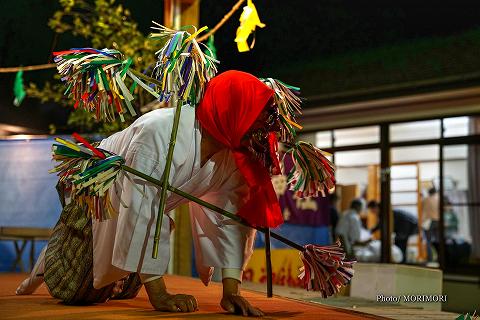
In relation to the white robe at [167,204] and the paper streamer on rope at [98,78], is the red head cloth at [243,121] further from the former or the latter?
the paper streamer on rope at [98,78]

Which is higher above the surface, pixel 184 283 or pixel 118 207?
pixel 118 207

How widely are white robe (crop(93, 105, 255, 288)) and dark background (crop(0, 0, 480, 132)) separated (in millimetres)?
3832

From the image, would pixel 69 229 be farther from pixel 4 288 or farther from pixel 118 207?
pixel 4 288

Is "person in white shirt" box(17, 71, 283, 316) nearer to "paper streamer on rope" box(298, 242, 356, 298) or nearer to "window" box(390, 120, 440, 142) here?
"paper streamer on rope" box(298, 242, 356, 298)

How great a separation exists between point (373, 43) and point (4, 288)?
6.10 metres

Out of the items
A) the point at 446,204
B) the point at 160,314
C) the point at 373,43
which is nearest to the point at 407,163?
the point at 446,204

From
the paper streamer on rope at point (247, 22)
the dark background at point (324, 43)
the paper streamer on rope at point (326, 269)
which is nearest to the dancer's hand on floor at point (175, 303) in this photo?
the paper streamer on rope at point (326, 269)

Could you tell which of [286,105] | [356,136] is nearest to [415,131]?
[356,136]

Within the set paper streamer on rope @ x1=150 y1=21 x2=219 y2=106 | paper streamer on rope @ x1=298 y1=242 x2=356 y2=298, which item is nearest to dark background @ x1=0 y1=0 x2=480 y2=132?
paper streamer on rope @ x1=150 y1=21 x2=219 y2=106

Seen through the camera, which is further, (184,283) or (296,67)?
(296,67)

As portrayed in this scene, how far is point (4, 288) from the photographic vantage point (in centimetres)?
351

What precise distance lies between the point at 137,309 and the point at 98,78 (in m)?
0.83

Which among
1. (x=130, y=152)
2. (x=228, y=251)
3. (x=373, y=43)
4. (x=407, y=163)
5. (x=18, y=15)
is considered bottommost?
(x=228, y=251)

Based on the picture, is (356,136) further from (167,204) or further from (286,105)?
(167,204)
